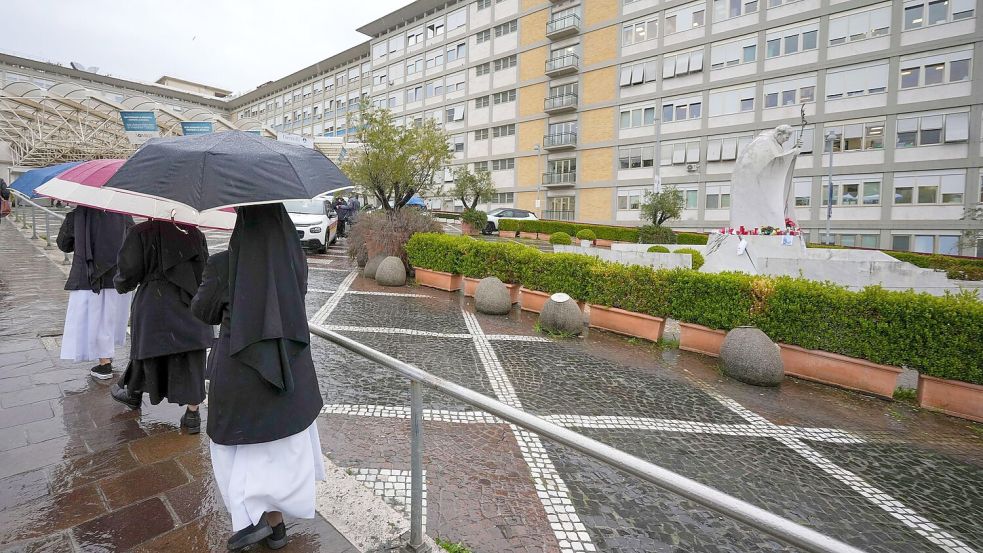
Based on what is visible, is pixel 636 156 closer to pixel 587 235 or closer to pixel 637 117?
pixel 637 117

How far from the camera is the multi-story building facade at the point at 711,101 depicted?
24234 mm

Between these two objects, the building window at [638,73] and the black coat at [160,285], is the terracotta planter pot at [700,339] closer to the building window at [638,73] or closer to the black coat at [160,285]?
the black coat at [160,285]

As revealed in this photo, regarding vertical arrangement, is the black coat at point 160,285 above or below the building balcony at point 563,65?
below

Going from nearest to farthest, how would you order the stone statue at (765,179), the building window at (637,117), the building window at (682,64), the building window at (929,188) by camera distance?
the stone statue at (765,179) < the building window at (929,188) < the building window at (682,64) < the building window at (637,117)

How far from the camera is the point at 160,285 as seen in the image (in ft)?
11.3

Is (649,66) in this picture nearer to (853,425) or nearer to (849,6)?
(849,6)

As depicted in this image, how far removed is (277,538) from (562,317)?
5755 mm

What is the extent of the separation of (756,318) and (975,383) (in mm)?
2237

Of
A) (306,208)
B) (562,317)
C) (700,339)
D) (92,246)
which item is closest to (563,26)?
(306,208)

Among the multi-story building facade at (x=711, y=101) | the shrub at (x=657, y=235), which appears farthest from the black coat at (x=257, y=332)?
the multi-story building facade at (x=711, y=101)

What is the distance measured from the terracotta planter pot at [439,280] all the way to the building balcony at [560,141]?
2725 cm

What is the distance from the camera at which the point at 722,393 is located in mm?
5621

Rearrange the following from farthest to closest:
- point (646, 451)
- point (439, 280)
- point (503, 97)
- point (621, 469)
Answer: point (503, 97), point (439, 280), point (646, 451), point (621, 469)

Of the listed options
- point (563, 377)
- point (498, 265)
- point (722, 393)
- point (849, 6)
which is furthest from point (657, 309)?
point (849, 6)
